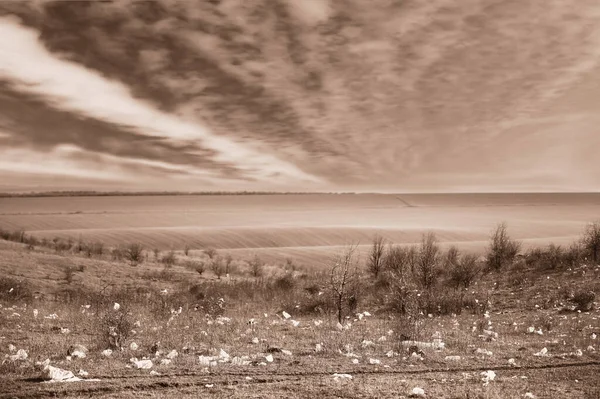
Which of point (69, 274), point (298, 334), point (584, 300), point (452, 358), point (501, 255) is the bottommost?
point (69, 274)

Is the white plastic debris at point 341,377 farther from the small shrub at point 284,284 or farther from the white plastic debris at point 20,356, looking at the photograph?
the small shrub at point 284,284

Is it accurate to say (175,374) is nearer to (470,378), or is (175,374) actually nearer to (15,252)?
(470,378)

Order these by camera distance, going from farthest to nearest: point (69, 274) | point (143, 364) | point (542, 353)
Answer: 1. point (69, 274)
2. point (542, 353)
3. point (143, 364)

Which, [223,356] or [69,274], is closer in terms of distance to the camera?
[223,356]

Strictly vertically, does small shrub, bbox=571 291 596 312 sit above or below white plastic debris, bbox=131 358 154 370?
above

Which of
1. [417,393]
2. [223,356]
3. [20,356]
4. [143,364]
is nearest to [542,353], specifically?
[417,393]

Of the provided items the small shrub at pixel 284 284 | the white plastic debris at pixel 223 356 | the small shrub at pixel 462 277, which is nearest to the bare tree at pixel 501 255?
the small shrub at pixel 462 277

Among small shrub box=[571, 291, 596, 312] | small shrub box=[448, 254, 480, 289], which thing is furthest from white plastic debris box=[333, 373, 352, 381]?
small shrub box=[448, 254, 480, 289]

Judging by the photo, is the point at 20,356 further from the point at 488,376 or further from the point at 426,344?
the point at 488,376

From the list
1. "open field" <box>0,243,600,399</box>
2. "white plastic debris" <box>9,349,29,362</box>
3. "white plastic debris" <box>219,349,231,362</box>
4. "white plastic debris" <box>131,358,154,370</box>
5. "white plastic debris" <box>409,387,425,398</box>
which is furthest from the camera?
"white plastic debris" <box>219,349,231,362</box>

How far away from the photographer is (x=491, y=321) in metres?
15.9

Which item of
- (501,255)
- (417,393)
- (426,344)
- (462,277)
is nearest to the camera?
(417,393)

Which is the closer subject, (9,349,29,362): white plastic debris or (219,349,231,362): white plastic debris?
(9,349,29,362): white plastic debris

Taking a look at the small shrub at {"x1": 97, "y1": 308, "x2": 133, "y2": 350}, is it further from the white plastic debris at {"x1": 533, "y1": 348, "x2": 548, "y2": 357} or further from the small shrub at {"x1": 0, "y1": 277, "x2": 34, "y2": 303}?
the white plastic debris at {"x1": 533, "y1": 348, "x2": 548, "y2": 357}
